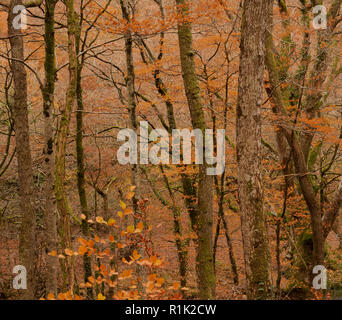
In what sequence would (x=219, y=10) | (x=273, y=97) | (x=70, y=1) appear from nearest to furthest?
(x=70, y=1), (x=273, y=97), (x=219, y=10)

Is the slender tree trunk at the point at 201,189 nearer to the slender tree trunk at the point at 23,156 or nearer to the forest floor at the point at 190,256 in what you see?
the slender tree trunk at the point at 23,156

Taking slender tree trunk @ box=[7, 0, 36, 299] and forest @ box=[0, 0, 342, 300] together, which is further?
slender tree trunk @ box=[7, 0, 36, 299]

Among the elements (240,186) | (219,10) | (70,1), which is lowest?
(240,186)

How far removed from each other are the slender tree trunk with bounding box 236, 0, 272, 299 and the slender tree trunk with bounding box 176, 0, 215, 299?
2.24 meters

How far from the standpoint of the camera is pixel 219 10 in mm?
8727

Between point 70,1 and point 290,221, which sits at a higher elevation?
point 70,1

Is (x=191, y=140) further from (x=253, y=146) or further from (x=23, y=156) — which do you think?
(x=253, y=146)

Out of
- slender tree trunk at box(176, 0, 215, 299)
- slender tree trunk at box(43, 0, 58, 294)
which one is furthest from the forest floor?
slender tree trunk at box(43, 0, 58, 294)

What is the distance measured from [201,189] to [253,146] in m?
2.45

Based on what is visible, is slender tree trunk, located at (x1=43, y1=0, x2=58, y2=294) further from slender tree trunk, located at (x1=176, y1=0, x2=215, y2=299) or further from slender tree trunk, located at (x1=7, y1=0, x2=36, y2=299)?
slender tree trunk, located at (x1=176, y1=0, x2=215, y2=299)

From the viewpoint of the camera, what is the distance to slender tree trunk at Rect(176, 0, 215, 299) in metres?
6.48
